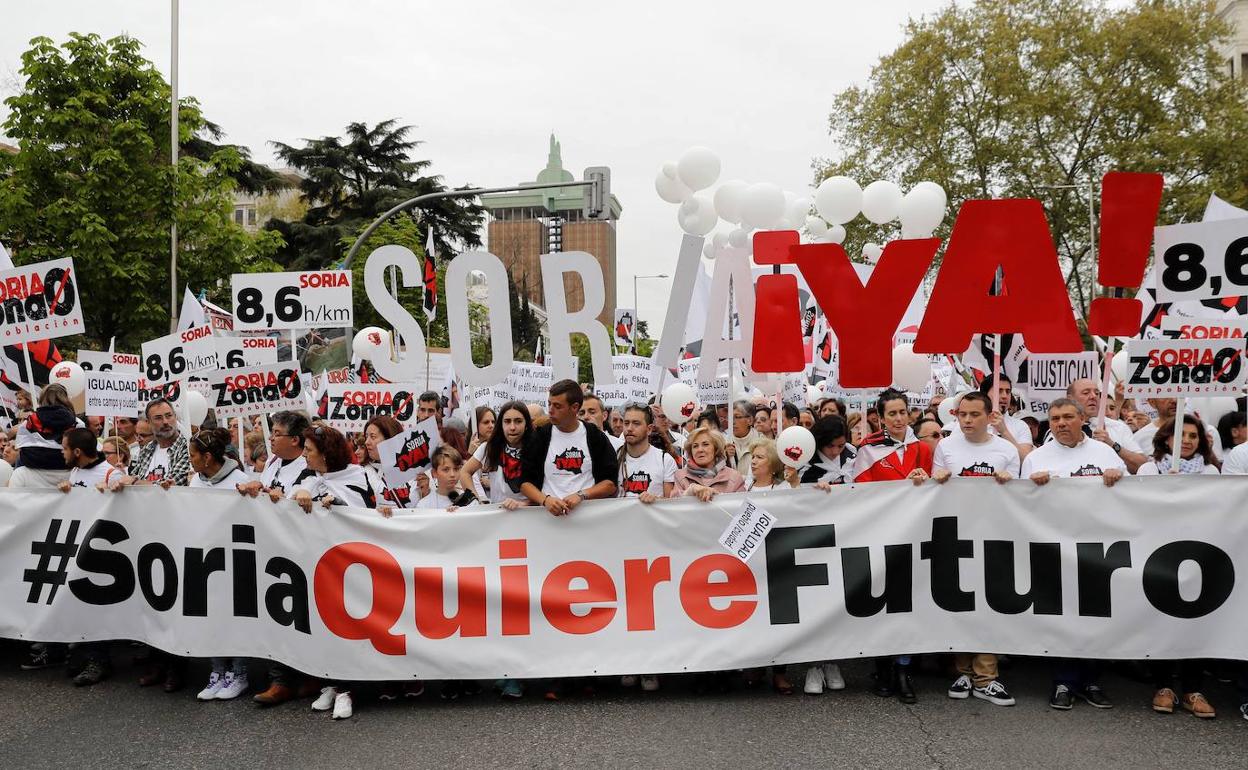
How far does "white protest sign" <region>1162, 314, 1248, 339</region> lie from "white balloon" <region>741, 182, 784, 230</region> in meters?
3.73

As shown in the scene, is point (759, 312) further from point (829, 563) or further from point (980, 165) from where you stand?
point (980, 165)

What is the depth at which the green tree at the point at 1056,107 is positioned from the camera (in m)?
30.7

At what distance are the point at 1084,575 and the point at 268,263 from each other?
2169 centimetres

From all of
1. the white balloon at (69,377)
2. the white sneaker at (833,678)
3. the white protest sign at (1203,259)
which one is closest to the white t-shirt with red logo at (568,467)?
the white sneaker at (833,678)

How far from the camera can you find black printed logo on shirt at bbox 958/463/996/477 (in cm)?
614

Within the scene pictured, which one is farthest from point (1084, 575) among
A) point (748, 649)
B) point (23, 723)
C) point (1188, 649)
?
point (23, 723)

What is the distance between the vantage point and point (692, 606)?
235 inches

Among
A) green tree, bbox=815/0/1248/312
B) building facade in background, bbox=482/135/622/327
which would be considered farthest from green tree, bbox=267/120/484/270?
building facade in background, bbox=482/135/622/327

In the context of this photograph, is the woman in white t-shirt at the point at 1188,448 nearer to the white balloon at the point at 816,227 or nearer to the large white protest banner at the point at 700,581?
the large white protest banner at the point at 700,581

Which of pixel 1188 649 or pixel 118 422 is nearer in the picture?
pixel 1188 649

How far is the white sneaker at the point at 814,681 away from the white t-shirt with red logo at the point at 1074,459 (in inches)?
64.3

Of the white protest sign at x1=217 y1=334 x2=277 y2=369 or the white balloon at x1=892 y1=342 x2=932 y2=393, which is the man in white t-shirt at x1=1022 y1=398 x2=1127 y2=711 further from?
the white protest sign at x1=217 y1=334 x2=277 y2=369

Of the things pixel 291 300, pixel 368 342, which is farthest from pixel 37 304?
pixel 368 342

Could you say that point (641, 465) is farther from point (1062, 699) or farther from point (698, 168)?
point (698, 168)
